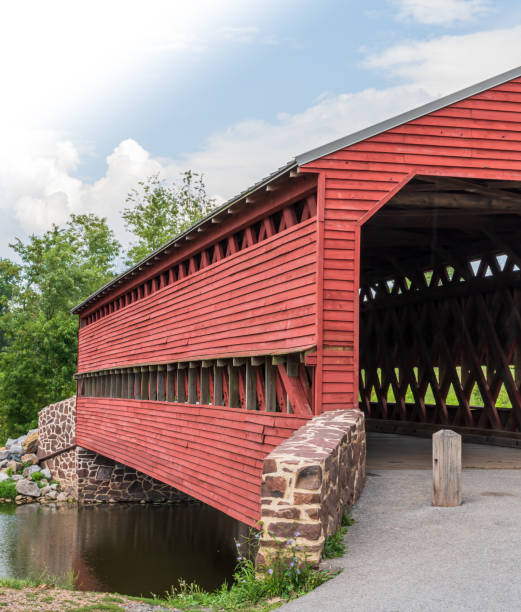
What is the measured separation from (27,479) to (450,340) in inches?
704

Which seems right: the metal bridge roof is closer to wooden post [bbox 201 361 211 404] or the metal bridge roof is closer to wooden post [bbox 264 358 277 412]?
wooden post [bbox 264 358 277 412]

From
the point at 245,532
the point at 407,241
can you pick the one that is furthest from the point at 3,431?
the point at 407,241

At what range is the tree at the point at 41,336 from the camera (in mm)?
38406

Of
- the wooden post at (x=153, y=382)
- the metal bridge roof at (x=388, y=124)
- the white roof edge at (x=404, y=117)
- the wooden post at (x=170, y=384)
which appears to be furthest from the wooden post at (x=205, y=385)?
the white roof edge at (x=404, y=117)

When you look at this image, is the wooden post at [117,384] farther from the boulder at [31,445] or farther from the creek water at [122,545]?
the boulder at [31,445]

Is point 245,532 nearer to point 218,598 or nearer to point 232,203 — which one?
point 232,203

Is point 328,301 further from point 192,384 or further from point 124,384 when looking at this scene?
point 124,384

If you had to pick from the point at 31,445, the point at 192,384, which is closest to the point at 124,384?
the point at 192,384

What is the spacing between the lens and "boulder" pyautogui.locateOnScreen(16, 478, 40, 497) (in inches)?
1084

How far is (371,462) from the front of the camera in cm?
1070

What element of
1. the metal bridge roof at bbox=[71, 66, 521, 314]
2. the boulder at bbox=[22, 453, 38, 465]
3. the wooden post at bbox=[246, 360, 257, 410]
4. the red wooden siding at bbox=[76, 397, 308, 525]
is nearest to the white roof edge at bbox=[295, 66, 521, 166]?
the metal bridge roof at bbox=[71, 66, 521, 314]

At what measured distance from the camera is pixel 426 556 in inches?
231

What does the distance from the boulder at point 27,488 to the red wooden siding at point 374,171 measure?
20.7 m

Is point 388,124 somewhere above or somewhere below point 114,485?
above
